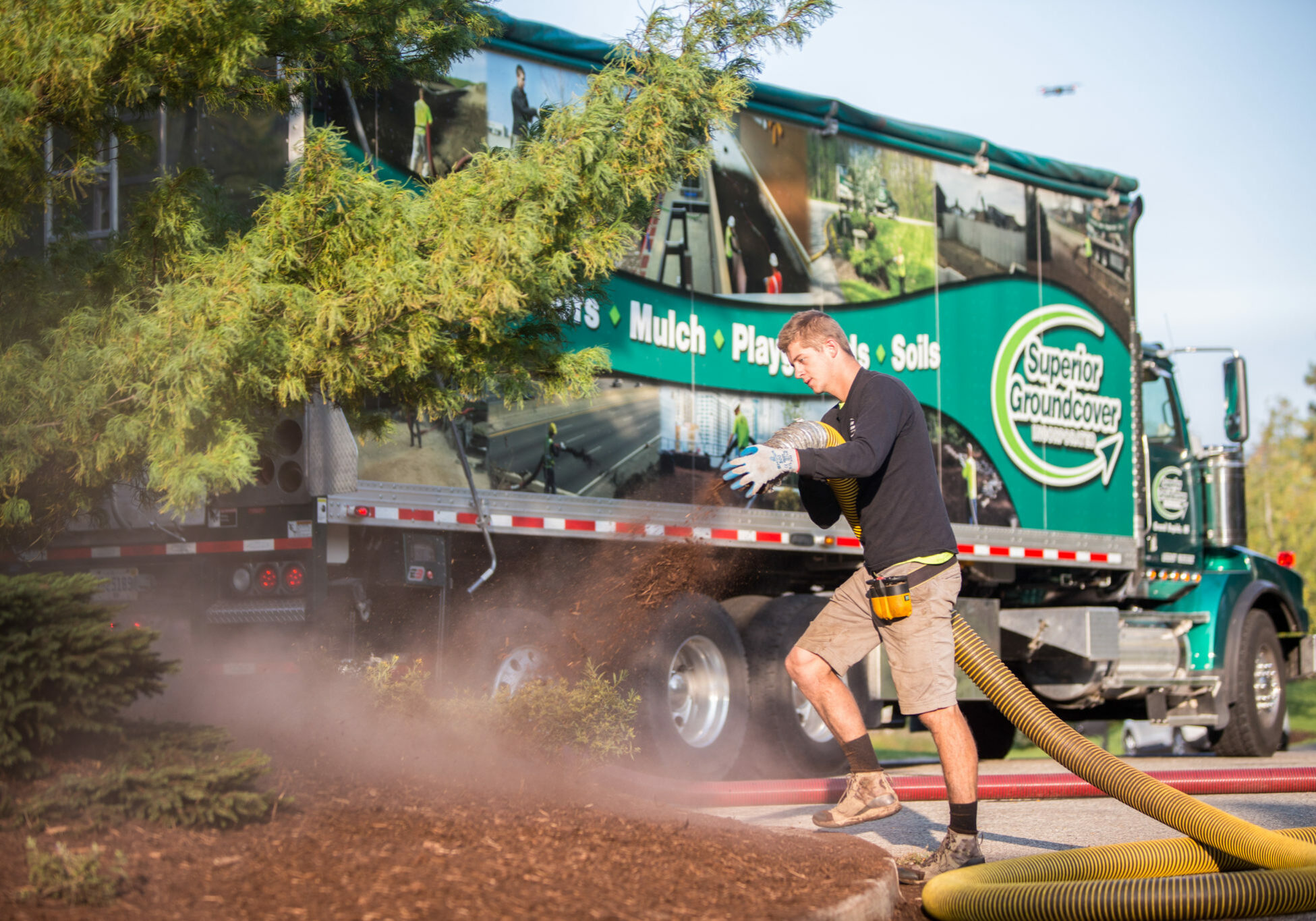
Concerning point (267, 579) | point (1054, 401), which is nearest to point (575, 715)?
point (267, 579)

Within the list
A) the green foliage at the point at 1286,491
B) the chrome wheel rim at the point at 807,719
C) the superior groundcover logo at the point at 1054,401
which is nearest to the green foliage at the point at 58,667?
the chrome wheel rim at the point at 807,719

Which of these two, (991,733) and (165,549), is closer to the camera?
(165,549)

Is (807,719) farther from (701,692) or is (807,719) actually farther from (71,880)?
(71,880)

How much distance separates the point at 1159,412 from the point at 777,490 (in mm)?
5396

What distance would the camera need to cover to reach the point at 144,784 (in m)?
3.60

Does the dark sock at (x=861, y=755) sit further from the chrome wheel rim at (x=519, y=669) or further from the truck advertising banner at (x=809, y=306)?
the truck advertising banner at (x=809, y=306)

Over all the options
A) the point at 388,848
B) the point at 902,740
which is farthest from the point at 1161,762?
the point at 902,740

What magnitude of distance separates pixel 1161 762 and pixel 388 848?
878 centimetres

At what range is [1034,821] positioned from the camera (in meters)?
6.48

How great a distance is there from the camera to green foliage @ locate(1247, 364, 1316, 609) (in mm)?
35875

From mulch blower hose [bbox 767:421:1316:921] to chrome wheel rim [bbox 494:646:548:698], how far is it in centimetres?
263

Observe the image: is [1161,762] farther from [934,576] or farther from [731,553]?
[934,576]

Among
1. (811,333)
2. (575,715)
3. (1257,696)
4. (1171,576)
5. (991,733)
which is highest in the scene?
(811,333)

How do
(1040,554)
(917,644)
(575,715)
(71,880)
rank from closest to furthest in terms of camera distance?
(71,880)
(917,644)
(575,715)
(1040,554)
